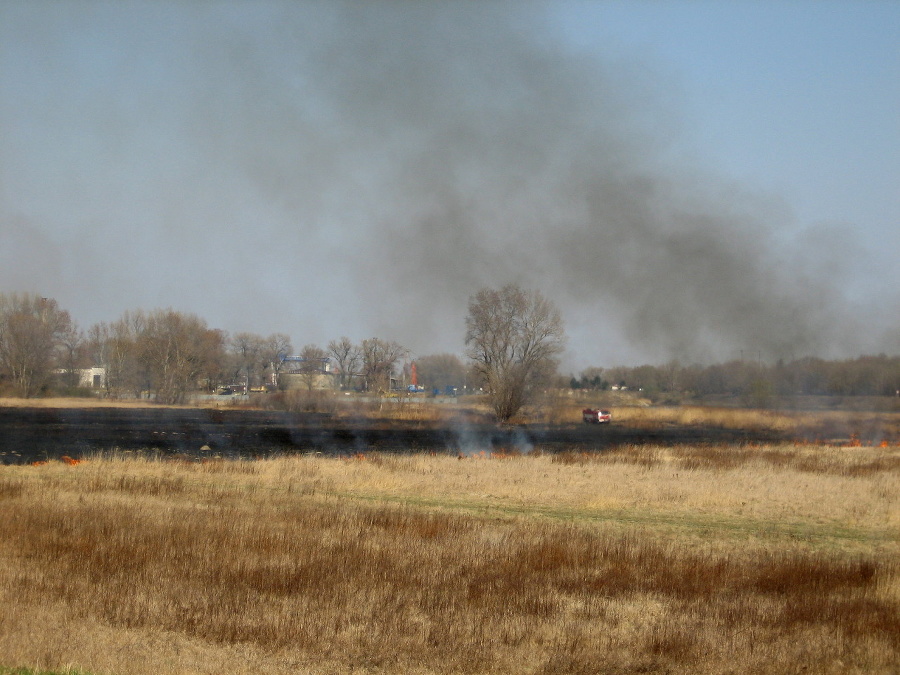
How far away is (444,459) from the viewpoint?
27.2 metres

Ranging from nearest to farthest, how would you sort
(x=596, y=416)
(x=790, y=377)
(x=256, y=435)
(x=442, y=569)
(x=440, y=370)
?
(x=442, y=569), (x=256, y=435), (x=790, y=377), (x=440, y=370), (x=596, y=416)

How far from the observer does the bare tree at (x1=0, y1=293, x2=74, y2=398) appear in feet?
172

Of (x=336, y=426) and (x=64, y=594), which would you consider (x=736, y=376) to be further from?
(x=64, y=594)

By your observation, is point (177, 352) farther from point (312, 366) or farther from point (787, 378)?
point (787, 378)

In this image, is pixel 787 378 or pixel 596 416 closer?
pixel 787 378

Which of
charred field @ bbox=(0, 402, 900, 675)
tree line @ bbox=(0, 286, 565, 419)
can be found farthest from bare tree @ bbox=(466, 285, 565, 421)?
charred field @ bbox=(0, 402, 900, 675)

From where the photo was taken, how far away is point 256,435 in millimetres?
43719

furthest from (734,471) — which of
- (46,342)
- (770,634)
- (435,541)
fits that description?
(46,342)

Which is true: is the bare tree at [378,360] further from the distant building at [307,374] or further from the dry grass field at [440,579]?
the dry grass field at [440,579]

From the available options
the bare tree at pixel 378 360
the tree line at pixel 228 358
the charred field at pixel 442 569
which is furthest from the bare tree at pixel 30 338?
the charred field at pixel 442 569

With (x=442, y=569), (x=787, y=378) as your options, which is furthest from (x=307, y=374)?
(x=442, y=569)

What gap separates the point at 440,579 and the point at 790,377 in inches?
1701

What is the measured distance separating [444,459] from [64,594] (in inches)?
746

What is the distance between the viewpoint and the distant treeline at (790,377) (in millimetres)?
45656
